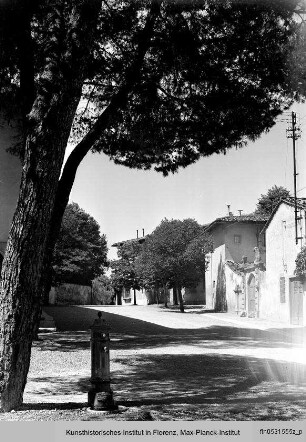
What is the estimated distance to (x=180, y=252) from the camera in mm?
27266

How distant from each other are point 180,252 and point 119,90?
19919 millimetres

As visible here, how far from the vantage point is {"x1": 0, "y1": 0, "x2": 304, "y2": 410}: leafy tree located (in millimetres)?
5414

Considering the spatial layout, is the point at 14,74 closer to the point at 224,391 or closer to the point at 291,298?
the point at 224,391

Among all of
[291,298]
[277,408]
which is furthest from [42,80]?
[291,298]

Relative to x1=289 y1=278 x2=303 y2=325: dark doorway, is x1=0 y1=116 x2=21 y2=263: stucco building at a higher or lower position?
higher

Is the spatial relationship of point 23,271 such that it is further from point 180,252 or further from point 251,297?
point 180,252

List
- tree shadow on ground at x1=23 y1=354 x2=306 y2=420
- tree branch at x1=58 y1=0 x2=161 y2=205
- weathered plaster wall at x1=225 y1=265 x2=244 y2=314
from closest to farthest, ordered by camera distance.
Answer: tree shadow on ground at x1=23 y1=354 x2=306 y2=420
tree branch at x1=58 y1=0 x2=161 y2=205
weathered plaster wall at x1=225 y1=265 x2=244 y2=314

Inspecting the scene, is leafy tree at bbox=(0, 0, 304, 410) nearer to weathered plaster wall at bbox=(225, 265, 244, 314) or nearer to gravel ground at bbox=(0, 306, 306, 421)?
gravel ground at bbox=(0, 306, 306, 421)

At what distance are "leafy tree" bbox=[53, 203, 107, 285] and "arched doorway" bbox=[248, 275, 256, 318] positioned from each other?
18185 millimetres

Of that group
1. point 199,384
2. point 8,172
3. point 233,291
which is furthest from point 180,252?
point 199,384

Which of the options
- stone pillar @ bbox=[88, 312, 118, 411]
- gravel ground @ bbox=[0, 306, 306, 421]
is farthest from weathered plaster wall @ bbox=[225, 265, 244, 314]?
stone pillar @ bbox=[88, 312, 118, 411]

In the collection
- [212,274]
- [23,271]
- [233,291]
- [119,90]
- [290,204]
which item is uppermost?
[290,204]

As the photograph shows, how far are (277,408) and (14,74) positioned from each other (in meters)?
5.67

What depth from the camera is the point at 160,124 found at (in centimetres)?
880
